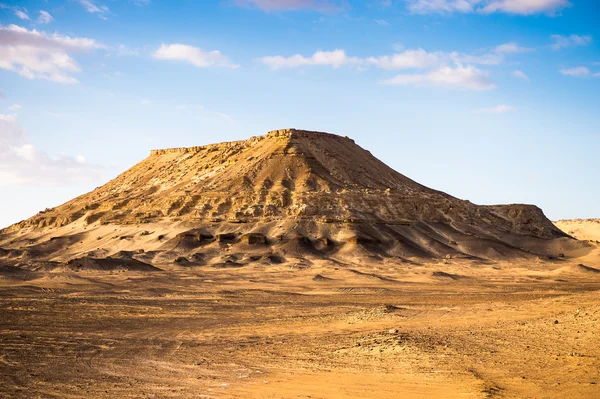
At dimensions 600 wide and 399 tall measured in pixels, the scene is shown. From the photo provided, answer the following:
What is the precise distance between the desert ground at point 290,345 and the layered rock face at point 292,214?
95.7ft

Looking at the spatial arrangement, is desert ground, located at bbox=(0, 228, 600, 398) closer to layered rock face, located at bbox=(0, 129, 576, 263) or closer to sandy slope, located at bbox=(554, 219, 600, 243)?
layered rock face, located at bbox=(0, 129, 576, 263)

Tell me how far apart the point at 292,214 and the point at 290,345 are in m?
51.7

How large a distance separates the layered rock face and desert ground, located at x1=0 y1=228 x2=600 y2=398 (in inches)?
1148

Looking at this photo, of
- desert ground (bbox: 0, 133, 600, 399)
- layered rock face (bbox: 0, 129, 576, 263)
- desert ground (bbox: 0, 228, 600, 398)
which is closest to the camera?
desert ground (bbox: 0, 228, 600, 398)

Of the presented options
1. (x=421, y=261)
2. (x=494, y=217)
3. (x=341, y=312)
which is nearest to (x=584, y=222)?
(x=494, y=217)

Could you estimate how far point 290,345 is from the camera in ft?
60.5

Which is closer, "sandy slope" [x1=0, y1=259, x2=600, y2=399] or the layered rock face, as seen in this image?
"sandy slope" [x1=0, y1=259, x2=600, y2=399]

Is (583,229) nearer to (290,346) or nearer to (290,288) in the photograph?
(290,288)

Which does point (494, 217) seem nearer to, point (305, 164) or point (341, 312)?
point (305, 164)

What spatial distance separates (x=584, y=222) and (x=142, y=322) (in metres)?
129

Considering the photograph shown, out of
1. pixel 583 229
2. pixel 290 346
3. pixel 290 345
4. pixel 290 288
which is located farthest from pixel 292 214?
pixel 583 229

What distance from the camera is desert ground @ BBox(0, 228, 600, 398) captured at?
1305 cm

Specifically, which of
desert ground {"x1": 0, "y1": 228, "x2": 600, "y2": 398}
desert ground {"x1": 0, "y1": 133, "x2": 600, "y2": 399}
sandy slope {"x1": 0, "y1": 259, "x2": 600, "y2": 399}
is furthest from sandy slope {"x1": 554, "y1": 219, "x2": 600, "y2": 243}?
desert ground {"x1": 0, "y1": 228, "x2": 600, "y2": 398}

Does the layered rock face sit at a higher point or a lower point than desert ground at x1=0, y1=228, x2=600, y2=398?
higher
